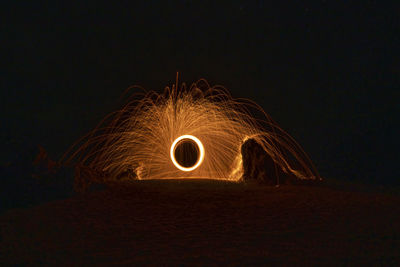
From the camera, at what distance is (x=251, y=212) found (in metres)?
10.2

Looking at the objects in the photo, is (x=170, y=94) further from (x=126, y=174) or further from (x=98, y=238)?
(x=98, y=238)

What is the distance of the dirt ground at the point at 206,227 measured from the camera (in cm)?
709

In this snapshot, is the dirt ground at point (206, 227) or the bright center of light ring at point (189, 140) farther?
the bright center of light ring at point (189, 140)

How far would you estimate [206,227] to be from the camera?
9.02 meters

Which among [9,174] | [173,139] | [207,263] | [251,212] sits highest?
[173,139]

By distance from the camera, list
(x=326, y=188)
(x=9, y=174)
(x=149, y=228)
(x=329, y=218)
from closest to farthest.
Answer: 1. (x=149, y=228)
2. (x=329, y=218)
3. (x=9, y=174)
4. (x=326, y=188)

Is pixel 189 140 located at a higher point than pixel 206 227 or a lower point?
higher

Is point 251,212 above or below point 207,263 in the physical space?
above

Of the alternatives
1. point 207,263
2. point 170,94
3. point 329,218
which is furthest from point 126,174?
point 207,263

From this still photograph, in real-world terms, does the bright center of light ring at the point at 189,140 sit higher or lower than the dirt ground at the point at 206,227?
higher

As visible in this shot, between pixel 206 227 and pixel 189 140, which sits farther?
pixel 189 140

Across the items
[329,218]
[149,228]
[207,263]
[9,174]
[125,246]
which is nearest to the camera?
[207,263]

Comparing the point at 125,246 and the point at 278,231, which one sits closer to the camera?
the point at 125,246

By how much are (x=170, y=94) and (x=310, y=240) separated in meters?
9.98
